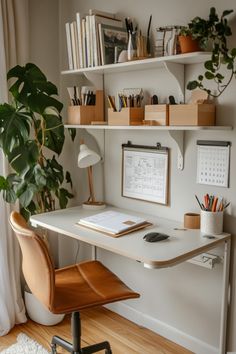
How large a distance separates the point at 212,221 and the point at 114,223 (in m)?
0.51

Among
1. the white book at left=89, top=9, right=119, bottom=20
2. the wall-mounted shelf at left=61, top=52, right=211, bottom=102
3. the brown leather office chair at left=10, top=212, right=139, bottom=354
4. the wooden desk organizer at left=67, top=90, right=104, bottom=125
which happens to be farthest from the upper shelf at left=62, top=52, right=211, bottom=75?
the brown leather office chair at left=10, top=212, right=139, bottom=354

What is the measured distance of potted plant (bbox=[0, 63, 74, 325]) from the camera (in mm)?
2344

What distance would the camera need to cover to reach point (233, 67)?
6.22ft

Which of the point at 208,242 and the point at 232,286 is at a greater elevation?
the point at 208,242

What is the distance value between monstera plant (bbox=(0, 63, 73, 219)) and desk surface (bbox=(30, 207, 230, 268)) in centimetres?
21

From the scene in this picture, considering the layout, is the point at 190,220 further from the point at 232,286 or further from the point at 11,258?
the point at 11,258

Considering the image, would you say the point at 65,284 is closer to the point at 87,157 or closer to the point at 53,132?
the point at 87,157

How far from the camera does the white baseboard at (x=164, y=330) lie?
225cm

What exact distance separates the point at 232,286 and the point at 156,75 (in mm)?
1239

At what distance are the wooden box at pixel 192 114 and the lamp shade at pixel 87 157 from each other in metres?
0.61

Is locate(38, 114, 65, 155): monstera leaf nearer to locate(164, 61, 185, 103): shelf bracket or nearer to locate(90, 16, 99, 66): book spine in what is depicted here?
locate(90, 16, 99, 66): book spine

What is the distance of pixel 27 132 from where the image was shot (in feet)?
7.74

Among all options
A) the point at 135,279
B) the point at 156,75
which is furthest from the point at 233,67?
the point at 135,279

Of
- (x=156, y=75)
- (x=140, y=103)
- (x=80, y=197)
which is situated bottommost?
(x=80, y=197)
